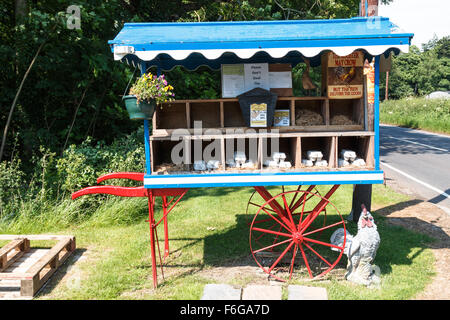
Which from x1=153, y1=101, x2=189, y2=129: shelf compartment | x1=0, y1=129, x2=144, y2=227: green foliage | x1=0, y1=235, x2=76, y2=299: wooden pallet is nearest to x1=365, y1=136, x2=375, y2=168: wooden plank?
x1=153, y1=101, x2=189, y2=129: shelf compartment

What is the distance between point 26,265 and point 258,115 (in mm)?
3853

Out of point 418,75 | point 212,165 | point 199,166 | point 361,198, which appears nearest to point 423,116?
point 361,198

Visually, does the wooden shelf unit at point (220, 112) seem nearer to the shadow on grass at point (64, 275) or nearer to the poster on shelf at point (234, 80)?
the poster on shelf at point (234, 80)

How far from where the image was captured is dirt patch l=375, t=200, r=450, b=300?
4715 millimetres

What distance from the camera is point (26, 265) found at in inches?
215

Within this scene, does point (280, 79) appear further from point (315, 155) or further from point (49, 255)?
point (49, 255)

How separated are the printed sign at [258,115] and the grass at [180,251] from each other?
2.03 metres

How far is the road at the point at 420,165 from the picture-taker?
383 inches

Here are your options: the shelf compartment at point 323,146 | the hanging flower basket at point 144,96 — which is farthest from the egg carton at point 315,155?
the hanging flower basket at point 144,96

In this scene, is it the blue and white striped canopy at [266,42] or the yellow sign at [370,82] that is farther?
the yellow sign at [370,82]

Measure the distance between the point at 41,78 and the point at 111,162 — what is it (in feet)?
11.5

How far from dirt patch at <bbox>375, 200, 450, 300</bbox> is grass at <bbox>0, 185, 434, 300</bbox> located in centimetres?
12

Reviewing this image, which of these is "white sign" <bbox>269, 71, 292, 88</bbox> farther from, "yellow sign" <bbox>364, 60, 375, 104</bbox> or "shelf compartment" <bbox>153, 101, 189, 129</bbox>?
"shelf compartment" <bbox>153, 101, 189, 129</bbox>
